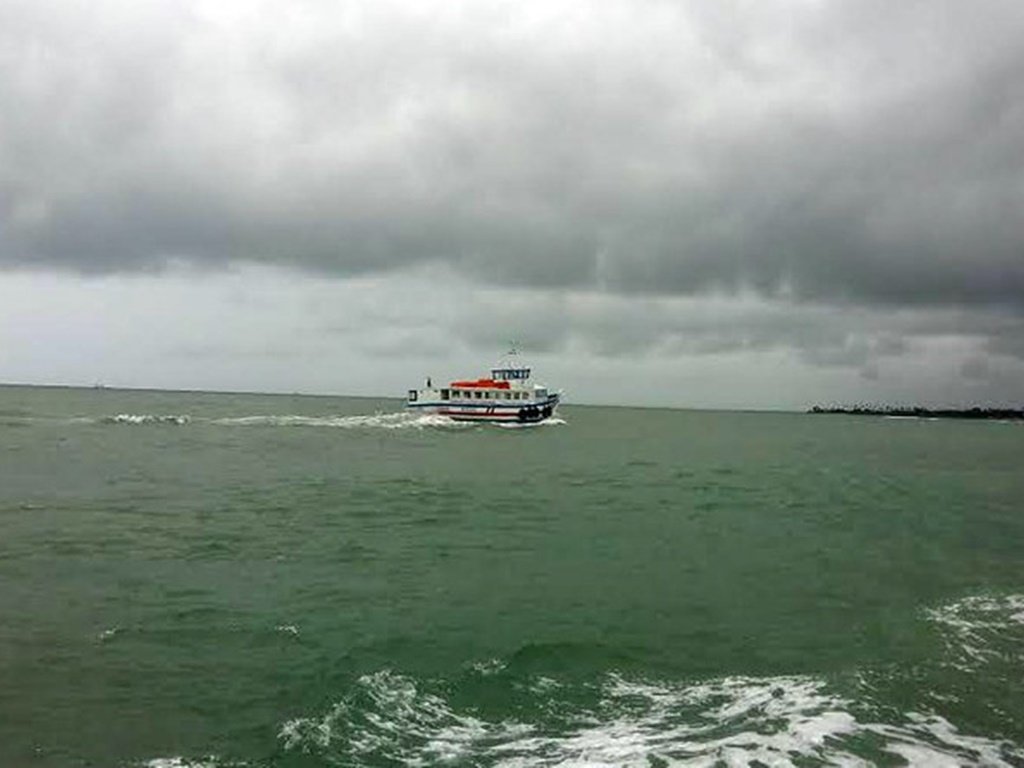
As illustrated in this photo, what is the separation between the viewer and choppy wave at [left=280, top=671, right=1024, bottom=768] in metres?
11.8

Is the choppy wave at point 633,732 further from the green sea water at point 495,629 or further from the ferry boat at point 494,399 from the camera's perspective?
the ferry boat at point 494,399

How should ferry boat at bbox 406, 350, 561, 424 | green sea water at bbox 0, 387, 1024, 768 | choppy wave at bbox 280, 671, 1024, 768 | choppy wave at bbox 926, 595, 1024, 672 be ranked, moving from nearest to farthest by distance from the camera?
choppy wave at bbox 280, 671, 1024, 768 → green sea water at bbox 0, 387, 1024, 768 → choppy wave at bbox 926, 595, 1024, 672 → ferry boat at bbox 406, 350, 561, 424

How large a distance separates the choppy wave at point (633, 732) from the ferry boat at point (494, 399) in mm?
89112

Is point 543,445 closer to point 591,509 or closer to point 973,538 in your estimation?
point 591,509

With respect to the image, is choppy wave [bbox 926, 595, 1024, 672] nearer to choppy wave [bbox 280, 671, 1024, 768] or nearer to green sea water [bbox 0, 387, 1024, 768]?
green sea water [bbox 0, 387, 1024, 768]

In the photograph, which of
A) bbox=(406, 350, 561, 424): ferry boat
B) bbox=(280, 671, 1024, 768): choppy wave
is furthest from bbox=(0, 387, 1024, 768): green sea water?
bbox=(406, 350, 561, 424): ferry boat

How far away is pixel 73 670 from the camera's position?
14898 millimetres

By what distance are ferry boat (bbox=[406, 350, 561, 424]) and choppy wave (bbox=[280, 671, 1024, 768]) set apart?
292ft

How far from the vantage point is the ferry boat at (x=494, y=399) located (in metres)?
104

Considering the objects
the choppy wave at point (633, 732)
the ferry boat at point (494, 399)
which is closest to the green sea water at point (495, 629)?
the choppy wave at point (633, 732)

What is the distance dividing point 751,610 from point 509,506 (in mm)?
19659

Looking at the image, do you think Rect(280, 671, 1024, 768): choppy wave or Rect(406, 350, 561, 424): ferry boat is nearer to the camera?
Rect(280, 671, 1024, 768): choppy wave

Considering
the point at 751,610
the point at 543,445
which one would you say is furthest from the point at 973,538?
the point at 543,445

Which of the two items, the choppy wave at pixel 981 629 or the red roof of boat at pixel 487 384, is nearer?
the choppy wave at pixel 981 629
